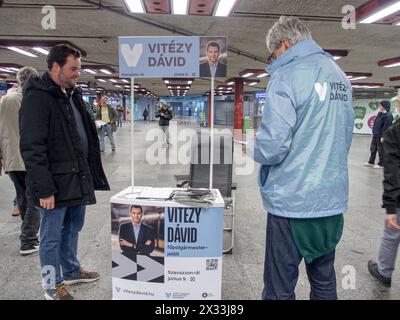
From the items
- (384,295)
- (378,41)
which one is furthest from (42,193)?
(378,41)

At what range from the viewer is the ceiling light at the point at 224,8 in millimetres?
4221

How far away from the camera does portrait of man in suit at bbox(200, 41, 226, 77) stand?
2156mm

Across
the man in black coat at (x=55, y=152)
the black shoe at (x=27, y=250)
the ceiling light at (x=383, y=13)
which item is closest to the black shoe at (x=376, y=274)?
the man in black coat at (x=55, y=152)

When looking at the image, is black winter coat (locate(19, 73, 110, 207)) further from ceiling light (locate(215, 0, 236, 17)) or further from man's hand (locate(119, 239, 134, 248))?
ceiling light (locate(215, 0, 236, 17))

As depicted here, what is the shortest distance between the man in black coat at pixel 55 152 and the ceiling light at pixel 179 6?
2.48 m

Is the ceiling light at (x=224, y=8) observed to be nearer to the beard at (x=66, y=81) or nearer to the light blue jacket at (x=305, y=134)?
the beard at (x=66, y=81)

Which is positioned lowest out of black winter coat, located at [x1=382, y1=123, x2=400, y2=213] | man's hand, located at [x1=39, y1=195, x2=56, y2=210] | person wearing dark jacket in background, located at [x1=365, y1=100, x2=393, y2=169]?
man's hand, located at [x1=39, y1=195, x2=56, y2=210]

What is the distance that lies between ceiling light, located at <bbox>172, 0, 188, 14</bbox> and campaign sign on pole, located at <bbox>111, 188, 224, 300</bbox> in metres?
3.16

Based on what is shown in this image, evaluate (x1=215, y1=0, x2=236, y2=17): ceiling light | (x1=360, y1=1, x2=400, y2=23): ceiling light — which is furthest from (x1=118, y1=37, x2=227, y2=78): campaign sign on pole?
(x1=360, y1=1, x2=400, y2=23): ceiling light

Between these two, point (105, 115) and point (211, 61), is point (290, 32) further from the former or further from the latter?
point (105, 115)

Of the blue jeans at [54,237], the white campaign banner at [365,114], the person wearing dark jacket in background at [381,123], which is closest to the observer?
the blue jeans at [54,237]
